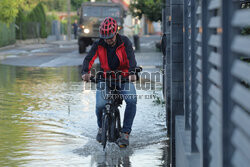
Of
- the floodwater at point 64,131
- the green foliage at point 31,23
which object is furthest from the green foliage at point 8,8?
the floodwater at point 64,131

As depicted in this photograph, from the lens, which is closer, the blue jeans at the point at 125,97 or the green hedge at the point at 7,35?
the blue jeans at the point at 125,97

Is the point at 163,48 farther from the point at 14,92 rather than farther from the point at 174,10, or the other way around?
the point at 14,92

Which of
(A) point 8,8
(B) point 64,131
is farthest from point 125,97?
(A) point 8,8

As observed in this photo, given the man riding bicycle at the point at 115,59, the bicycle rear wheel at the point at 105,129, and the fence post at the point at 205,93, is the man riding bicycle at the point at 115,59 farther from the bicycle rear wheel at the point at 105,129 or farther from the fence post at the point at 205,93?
the fence post at the point at 205,93

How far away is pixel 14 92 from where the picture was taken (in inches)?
564

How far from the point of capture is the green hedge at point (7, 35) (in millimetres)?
40150

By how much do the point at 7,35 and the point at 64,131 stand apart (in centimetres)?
3435

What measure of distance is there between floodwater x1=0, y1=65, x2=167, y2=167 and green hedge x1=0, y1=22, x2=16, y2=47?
2510 centimetres

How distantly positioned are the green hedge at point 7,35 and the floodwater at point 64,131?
2510cm

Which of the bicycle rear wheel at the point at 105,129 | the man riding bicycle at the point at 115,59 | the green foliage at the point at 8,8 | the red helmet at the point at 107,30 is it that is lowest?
the bicycle rear wheel at the point at 105,129

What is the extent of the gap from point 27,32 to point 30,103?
128ft

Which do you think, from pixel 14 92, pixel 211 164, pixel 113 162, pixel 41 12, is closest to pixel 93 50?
pixel 113 162

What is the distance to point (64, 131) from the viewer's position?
9.04m

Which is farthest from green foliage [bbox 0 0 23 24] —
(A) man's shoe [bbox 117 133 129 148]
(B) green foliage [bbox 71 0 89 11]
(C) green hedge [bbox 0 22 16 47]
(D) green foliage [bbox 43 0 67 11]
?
(B) green foliage [bbox 71 0 89 11]
